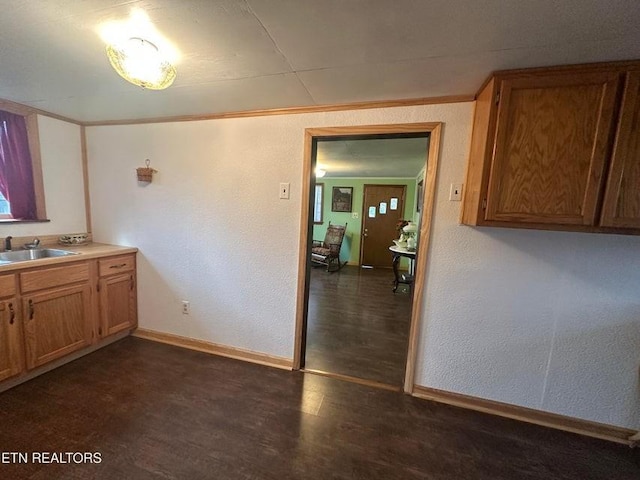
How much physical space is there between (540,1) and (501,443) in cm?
216

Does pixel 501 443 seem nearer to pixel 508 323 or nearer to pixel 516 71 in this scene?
pixel 508 323

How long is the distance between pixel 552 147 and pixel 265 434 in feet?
7.29

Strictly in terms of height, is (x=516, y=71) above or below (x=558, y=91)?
above

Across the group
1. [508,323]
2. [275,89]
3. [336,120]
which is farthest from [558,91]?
[275,89]

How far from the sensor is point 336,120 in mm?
1886

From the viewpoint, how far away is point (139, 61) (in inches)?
48.2

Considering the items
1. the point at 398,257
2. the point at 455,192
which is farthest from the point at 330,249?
the point at 455,192

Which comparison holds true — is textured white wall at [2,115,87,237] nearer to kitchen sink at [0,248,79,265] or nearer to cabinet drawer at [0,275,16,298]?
kitchen sink at [0,248,79,265]

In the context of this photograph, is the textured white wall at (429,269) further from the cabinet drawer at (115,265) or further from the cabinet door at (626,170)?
the cabinet door at (626,170)

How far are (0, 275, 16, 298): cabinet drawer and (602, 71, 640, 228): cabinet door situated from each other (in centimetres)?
345

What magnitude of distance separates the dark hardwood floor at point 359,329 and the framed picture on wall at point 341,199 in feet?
6.79

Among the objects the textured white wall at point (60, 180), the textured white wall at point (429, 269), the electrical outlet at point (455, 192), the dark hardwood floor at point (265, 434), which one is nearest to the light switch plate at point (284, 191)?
the textured white wall at point (429, 269)

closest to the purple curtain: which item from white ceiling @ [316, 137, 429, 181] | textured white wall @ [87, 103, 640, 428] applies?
textured white wall @ [87, 103, 640, 428]

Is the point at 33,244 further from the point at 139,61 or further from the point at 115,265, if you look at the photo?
the point at 139,61
